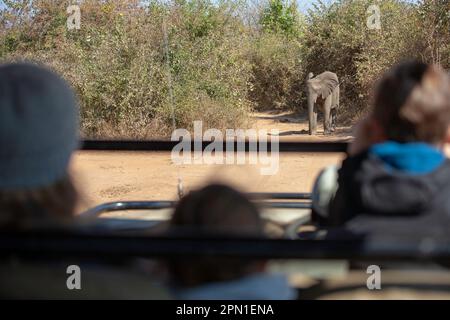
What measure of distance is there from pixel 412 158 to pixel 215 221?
50 centimetres

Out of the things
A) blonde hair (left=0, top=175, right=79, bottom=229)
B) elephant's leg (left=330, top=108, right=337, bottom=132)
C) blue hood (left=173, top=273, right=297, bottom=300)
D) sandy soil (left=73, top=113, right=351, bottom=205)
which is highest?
blonde hair (left=0, top=175, right=79, bottom=229)

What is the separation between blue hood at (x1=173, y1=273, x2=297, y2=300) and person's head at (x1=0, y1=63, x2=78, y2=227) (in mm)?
254

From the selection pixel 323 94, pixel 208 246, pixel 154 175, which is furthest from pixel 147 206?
pixel 323 94

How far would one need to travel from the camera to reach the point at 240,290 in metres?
1.13

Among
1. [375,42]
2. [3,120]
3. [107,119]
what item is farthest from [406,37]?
[3,120]

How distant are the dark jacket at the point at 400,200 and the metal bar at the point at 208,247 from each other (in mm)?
355

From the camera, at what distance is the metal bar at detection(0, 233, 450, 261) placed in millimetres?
969

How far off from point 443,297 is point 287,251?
83cm

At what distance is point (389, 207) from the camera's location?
1399mm

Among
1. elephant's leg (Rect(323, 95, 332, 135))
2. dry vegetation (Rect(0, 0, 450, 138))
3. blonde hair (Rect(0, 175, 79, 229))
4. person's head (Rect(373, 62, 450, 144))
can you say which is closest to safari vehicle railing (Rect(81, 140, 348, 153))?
person's head (Rect(373, 62, 450, 144))

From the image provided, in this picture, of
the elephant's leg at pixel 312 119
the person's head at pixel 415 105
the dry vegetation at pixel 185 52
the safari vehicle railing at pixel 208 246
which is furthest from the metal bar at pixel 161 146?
the elephant's leg at pixel 312 119

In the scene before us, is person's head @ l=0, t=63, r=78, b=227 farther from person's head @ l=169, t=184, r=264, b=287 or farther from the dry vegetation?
the dry vegetation

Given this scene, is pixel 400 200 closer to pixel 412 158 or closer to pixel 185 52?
pixel 412 158
